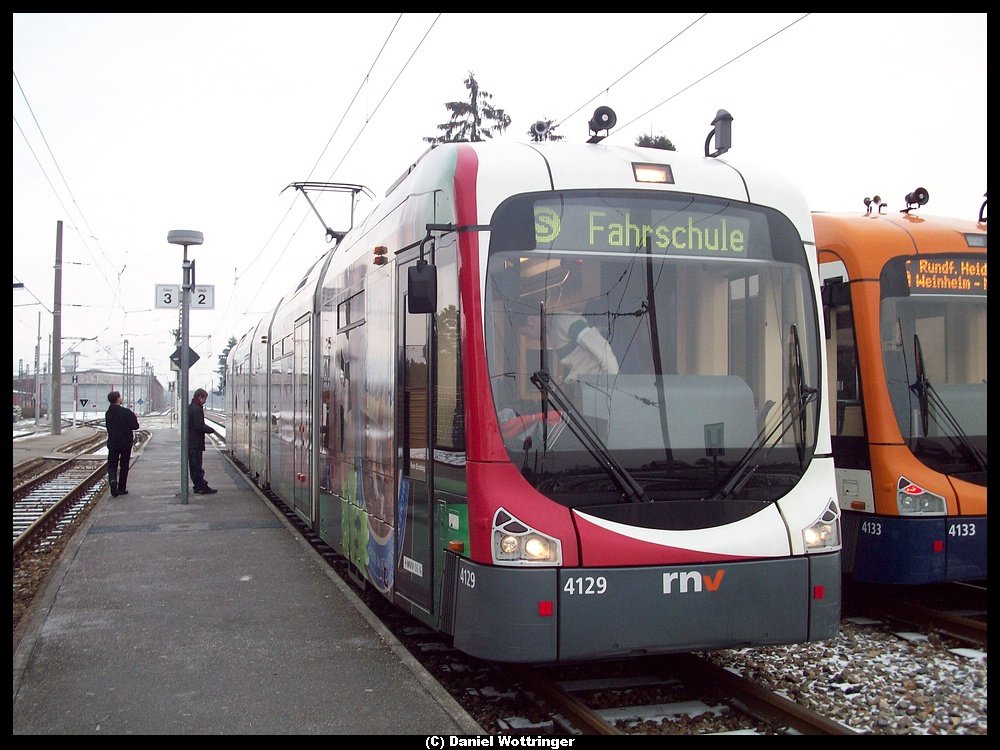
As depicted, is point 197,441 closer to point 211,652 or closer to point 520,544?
point 211,652

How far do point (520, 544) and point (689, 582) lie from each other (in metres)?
0.93

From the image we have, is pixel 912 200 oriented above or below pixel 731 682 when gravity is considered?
above

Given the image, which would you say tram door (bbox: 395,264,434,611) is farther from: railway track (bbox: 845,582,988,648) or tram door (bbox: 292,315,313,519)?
tram door (bbox: 292,315,313,519)

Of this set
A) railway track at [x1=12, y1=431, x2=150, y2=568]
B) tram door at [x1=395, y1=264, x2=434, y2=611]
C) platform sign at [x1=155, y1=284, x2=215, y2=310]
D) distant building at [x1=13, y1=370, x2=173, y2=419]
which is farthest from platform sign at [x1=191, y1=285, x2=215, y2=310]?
distant building at [x1=13, y1=370, x2=173, y2=419]

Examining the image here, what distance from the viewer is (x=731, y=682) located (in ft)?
19.0

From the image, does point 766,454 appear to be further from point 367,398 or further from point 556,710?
point 367,398

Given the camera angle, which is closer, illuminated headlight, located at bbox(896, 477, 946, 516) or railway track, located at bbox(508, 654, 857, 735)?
railway track, located at bbox(508, 654, 857, 735)

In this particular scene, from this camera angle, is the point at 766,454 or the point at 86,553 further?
the point at 86,553

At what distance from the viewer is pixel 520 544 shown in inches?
209

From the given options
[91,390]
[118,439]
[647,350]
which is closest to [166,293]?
[118,439]

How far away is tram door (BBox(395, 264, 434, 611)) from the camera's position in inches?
241

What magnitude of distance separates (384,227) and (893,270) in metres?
4.05

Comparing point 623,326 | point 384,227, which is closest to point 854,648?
point 623,326

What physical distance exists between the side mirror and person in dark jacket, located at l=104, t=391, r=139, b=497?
11.5m
